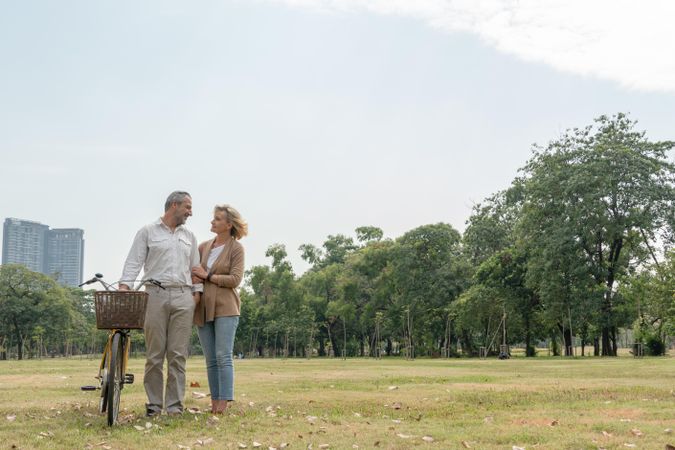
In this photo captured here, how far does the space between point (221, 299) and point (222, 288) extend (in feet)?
0.45

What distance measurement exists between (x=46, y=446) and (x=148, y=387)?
1.91 meters

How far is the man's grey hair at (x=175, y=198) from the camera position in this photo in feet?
27.0

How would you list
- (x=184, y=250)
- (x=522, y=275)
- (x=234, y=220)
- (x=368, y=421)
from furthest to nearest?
(x=522, y=275), (x=234, y=220), (x=184, y=250), (x=368, y=421)

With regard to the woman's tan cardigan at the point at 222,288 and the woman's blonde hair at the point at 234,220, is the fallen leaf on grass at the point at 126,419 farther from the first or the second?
the woman's blonde hair at the point at 234,220

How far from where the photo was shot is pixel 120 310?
23.4 feet

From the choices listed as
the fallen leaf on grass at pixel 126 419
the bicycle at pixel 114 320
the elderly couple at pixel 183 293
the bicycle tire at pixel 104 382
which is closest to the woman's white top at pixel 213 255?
the elderly couple at pixel 183 293

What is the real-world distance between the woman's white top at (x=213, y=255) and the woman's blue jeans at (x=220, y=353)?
0.65 meters

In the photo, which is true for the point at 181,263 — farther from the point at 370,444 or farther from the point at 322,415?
the point at 370,444

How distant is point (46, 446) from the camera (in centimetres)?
620

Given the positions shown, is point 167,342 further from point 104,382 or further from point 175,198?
point 175,198

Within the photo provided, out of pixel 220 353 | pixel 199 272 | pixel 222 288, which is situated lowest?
pixel 220 353

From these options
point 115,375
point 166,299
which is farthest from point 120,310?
point 166,299

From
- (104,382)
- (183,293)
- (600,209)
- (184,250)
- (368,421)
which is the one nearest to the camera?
(104,382)

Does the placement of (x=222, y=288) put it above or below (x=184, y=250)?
below
